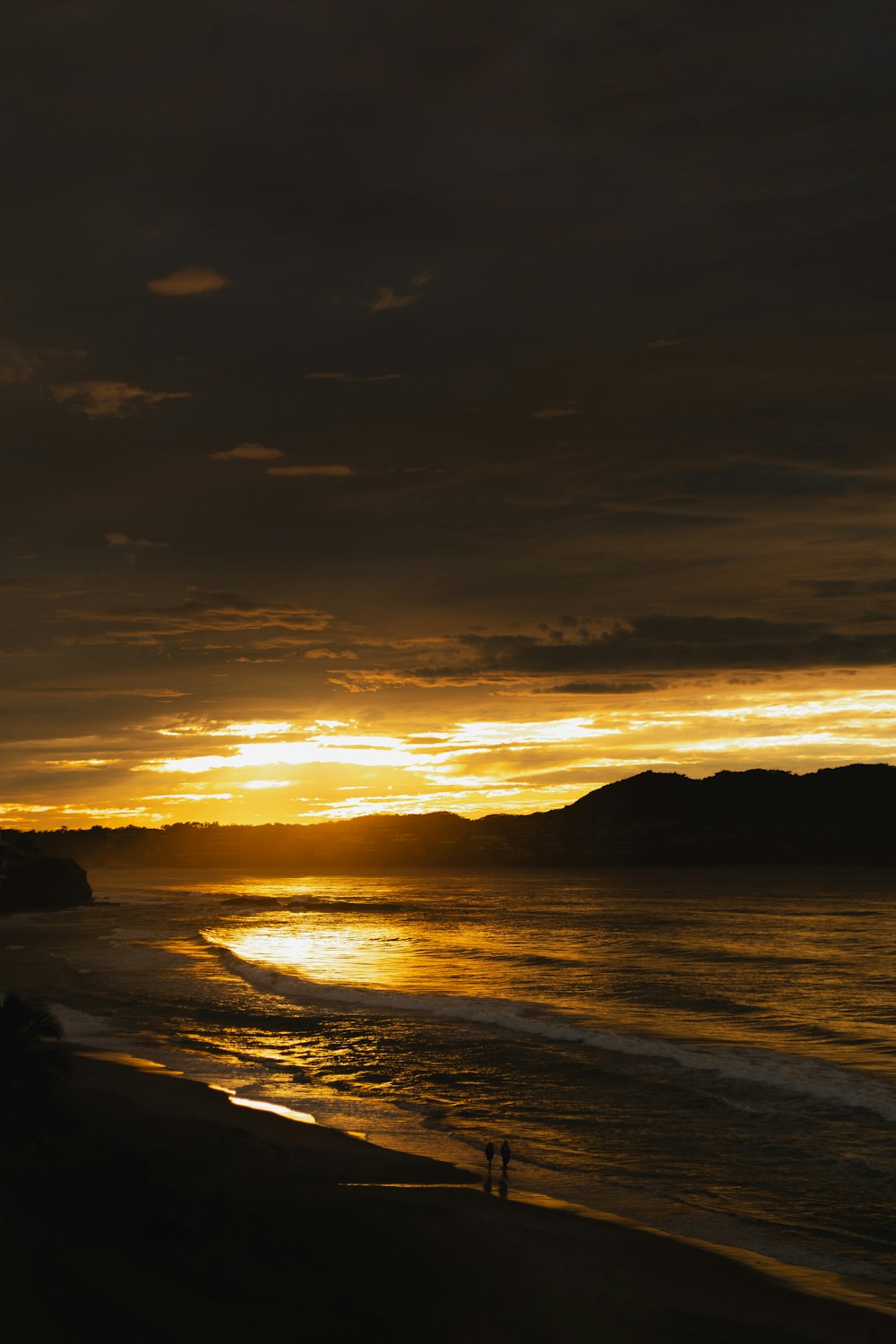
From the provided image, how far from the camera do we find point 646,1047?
142 feet

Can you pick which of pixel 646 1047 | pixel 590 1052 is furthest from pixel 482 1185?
pixel 646 1047

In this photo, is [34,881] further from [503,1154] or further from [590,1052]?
[503,1154]

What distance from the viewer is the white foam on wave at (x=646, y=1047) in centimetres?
3606

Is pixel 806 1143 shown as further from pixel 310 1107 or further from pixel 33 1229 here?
pixel 33 1229

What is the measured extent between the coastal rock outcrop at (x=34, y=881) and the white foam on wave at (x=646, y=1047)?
101 meters

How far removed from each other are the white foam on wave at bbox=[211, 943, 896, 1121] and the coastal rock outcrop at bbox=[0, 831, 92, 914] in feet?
331

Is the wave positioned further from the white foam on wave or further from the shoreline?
the shoreline

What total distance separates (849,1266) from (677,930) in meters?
90.8

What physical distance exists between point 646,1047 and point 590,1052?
8.46 ft

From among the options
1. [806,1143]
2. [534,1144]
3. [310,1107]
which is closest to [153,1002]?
[310,1107]

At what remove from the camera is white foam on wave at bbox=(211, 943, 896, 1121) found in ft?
118

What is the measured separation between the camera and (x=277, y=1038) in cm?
4762

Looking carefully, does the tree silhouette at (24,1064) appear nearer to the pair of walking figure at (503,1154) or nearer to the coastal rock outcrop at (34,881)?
the pair of walking figure at (503,1154)

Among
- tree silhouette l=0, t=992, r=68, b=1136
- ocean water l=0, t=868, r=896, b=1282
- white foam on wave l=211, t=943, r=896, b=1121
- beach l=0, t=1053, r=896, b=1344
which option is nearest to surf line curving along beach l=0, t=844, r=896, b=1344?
beach l=0, t=1053, r=896, b=1344
